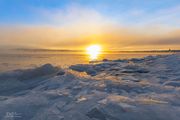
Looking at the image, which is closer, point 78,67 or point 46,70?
point 46,70

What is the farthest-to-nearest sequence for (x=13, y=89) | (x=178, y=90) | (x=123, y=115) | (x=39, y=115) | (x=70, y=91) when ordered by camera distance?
1. (x=13, y=89)
2. (x=70, y=91)
3. (x=178, y=90)
4. (x=39, y=115)
5. (x=123, y=115)

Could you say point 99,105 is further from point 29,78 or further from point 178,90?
point 29,78

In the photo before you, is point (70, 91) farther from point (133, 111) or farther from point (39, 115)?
point (133, 111)

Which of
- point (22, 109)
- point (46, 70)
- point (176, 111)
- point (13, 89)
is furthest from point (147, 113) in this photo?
point (46, 70)

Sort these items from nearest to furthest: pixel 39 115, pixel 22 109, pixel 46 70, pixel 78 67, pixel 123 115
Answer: pixel 123 115, pixel 39 115, pixel 22 109, pixel 46 70, pixel 78 67

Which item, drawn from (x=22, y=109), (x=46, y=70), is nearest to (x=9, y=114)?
(x=22, y=109)

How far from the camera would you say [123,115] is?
313 cm

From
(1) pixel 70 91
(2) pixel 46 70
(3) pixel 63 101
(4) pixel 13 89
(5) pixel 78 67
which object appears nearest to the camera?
(3) pixel 63 101

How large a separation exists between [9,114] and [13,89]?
280 centimetres

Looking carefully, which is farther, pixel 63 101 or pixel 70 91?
pixel 70 91

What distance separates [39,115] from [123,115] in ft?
4.44

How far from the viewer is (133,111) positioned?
3.22 meters

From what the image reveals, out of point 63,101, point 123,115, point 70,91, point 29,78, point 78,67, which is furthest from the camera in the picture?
point 78,67

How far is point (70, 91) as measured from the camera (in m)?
4.99
